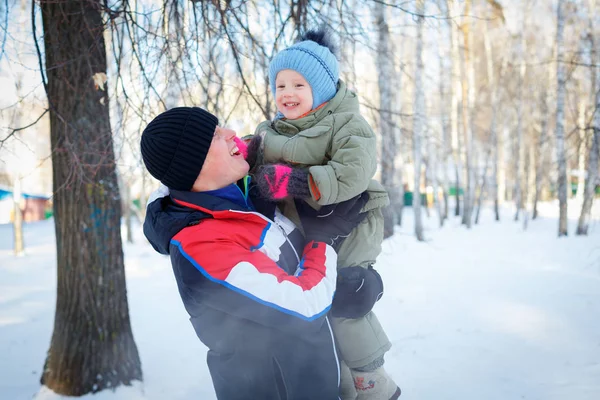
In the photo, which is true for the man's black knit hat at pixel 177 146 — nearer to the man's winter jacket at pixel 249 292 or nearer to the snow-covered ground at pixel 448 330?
the man's winter jacket at pixel 249 292

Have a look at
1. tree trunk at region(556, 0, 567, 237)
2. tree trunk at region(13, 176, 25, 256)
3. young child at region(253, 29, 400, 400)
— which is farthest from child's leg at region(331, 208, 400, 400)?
tree trunk at region(13, 176, 25, 256)

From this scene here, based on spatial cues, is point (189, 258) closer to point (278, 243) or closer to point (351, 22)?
point (278, 243)

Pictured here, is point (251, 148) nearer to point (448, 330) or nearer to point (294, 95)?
point (294, 95)

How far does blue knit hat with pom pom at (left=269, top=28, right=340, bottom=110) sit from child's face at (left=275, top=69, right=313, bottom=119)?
18 millimetres

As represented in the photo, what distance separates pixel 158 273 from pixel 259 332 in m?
7.33

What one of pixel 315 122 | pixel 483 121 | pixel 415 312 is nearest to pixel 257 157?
pixel 315 122

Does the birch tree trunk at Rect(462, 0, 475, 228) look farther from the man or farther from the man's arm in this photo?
the man's arm

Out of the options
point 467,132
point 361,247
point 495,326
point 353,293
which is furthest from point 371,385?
point 467,132

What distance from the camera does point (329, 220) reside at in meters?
1.39

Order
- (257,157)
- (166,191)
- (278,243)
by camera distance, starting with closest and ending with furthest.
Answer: (278,243) < (166,191) < (257,157)

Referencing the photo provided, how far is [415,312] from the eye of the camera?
4.58 metres

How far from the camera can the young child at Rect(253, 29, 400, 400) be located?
1384 millimetres

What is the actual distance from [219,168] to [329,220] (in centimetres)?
40

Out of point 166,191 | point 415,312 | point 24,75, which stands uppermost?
point 24,75
